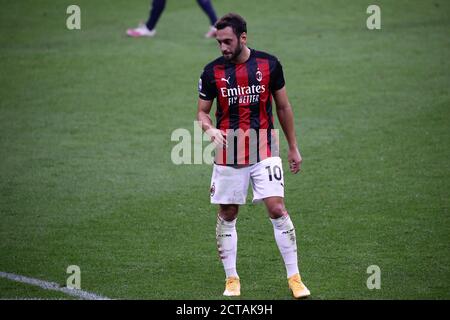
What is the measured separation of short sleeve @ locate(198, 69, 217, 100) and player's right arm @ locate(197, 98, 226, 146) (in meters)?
0.04

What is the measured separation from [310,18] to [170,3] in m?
3.78

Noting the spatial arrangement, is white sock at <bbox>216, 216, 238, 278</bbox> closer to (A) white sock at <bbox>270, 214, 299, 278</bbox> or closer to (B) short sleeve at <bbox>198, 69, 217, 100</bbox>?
(A) white sock at <bbox>270, 214, 299, 278</bbox>

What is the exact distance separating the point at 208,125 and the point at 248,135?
375mm

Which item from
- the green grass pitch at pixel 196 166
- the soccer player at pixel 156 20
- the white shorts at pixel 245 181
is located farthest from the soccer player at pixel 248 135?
the soccer player at pixel 156 20

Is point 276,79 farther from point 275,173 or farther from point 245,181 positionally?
point 245,181

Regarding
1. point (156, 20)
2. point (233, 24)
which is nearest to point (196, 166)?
point (233, 24)

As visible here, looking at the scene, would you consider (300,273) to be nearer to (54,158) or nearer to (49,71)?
(54,158)

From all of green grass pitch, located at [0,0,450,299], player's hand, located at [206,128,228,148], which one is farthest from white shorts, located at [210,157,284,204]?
green grass pitch, located at [0,0,450,299]

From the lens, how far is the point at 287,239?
7141 millimetres

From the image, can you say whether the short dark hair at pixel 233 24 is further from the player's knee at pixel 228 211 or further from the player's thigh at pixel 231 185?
the player's knee at pixel 228 211

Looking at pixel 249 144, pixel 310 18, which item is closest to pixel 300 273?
pixel 249 144

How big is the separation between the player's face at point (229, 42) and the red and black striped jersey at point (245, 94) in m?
0.18

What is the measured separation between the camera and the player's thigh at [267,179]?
706 centimetres

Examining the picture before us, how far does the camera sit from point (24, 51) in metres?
Answer: 16.2
